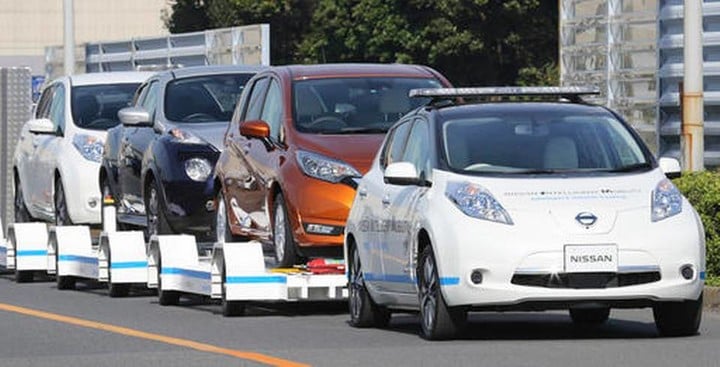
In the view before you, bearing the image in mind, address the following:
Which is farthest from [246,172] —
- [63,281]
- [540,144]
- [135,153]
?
[540,144]

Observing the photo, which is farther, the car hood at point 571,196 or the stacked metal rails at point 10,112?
the stacked metal rails at point 10,112

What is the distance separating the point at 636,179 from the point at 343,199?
346cm

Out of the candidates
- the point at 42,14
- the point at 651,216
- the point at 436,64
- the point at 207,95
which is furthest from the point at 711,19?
the point at 42,14

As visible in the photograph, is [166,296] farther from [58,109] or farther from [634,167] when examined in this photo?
[58,109]

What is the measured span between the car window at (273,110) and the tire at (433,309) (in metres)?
3.87

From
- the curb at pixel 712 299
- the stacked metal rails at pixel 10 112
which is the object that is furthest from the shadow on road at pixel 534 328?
the stacked metal rails at pixel 10 112

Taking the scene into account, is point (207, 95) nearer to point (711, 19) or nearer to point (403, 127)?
point (711, 19)

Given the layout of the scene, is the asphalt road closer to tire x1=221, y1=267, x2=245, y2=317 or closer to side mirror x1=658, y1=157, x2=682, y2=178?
tire x1=221, y1=267, x2=245, y2=317

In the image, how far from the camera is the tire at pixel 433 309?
13.7 metres

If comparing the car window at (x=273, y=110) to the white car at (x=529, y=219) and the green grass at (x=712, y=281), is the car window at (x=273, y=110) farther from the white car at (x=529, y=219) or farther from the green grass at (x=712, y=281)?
the green grass at (x=712, y=281)

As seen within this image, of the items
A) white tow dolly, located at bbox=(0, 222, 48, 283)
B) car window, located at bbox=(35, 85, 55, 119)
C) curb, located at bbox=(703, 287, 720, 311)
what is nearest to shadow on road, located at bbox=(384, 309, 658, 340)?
curb, located at bbox=(703, 287, 720, 311)

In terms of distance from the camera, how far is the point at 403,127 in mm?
15547

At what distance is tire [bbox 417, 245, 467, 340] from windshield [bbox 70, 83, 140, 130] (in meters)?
10.2

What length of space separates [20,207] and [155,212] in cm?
590
